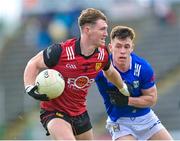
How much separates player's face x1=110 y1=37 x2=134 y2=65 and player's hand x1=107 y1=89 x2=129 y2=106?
14.9 inches

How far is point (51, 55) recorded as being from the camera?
810 cm

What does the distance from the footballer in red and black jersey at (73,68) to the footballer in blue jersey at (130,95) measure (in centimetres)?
46

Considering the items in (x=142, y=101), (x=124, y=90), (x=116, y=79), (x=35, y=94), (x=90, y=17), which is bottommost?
(x=142, y=101)

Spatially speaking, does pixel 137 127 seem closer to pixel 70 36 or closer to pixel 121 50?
pixel 121 50

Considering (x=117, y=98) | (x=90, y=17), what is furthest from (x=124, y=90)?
(x=90, y=17)

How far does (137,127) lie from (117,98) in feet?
1.69

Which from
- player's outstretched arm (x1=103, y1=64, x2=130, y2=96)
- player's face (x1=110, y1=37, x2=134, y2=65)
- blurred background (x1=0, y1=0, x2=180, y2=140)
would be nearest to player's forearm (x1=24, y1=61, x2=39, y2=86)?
player's outstretched arm (x1=103, y1=64, x2=130, y2=96)

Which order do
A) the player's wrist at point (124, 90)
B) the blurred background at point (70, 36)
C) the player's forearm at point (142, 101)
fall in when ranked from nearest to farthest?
the player's wrist at point (124, 90) < the player's forearm at point (142, 101) < the blurred background at point (70, 36)

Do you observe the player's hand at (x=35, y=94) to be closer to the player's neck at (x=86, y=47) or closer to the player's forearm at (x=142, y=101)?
the player's neck at (x=86, y=47)

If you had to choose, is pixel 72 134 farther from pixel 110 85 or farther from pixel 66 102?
pixel 110 85

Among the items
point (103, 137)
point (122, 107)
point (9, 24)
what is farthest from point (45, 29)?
point (122, 107)

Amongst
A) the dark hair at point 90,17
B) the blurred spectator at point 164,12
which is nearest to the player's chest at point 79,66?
the dark hair at point 90,17

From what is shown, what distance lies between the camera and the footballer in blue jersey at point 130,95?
8.88m

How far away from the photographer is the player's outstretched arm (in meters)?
8.57
